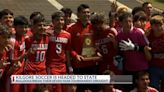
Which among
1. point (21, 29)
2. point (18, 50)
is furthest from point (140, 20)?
point (18, 50)

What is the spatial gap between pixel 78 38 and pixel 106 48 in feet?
1.83

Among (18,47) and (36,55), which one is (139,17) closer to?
(36,55)

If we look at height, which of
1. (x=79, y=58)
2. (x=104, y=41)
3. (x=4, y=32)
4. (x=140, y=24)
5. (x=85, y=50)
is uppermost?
(x=140, y=24)

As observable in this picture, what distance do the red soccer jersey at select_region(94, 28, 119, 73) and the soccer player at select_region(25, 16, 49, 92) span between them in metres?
1.02

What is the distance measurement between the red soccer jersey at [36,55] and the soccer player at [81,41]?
61 centimetres

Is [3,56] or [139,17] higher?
[139,17]

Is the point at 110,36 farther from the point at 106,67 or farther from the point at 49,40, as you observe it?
the point at 49,40

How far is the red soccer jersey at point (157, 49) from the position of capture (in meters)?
7.51

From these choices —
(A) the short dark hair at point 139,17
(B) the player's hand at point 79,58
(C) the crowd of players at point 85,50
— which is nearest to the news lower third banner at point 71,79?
(C) the crowd of players at point 85,50

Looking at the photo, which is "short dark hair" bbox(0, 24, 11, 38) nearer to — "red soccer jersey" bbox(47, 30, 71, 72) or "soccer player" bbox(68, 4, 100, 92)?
"red soccer jersey" bbox(47, 30, 71, 72)

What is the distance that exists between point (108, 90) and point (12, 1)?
27.1 m

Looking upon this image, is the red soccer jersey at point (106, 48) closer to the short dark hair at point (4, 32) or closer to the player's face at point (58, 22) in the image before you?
the player's face at point (58, 22)

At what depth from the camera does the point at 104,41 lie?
7715 millimetres

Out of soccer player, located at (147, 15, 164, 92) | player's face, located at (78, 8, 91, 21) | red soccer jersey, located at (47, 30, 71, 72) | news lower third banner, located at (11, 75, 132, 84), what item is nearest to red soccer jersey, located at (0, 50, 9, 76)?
news lower third banner, located at (11, 75, 132, 84)
